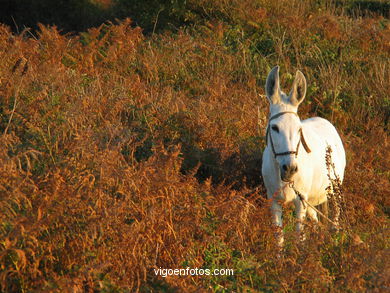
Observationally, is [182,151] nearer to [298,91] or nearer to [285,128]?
[298,91]

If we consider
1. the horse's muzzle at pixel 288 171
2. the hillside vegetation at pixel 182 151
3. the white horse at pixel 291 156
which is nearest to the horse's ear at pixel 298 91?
the white horse at pixel 291 156

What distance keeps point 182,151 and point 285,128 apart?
2471mm

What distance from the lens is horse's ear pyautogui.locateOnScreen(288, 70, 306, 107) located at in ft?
22.2

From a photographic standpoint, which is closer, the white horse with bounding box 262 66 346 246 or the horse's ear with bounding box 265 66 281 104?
the white horse with bounding box 262 66 346 246

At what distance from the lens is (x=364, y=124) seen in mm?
11242

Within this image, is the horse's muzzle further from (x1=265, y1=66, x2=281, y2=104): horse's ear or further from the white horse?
(x1=265, y1=66, x2=281, y2=104): horse's ear

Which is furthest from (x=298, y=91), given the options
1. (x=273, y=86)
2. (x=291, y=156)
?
(x=291, y=156)

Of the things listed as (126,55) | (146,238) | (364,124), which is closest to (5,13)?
(126,55)

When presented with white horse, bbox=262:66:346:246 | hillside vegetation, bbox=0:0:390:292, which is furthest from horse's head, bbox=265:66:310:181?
hillside vegetation, bbox=0:0:390:292

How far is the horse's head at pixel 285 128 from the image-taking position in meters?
6.12

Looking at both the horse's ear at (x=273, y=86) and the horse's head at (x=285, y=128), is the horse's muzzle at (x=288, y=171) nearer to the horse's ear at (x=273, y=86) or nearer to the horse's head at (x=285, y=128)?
the horse's head at (x=285, y=128)

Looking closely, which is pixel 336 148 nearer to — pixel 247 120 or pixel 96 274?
pixel 247 120

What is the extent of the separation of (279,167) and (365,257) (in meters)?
1.39

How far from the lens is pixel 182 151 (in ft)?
27.9
